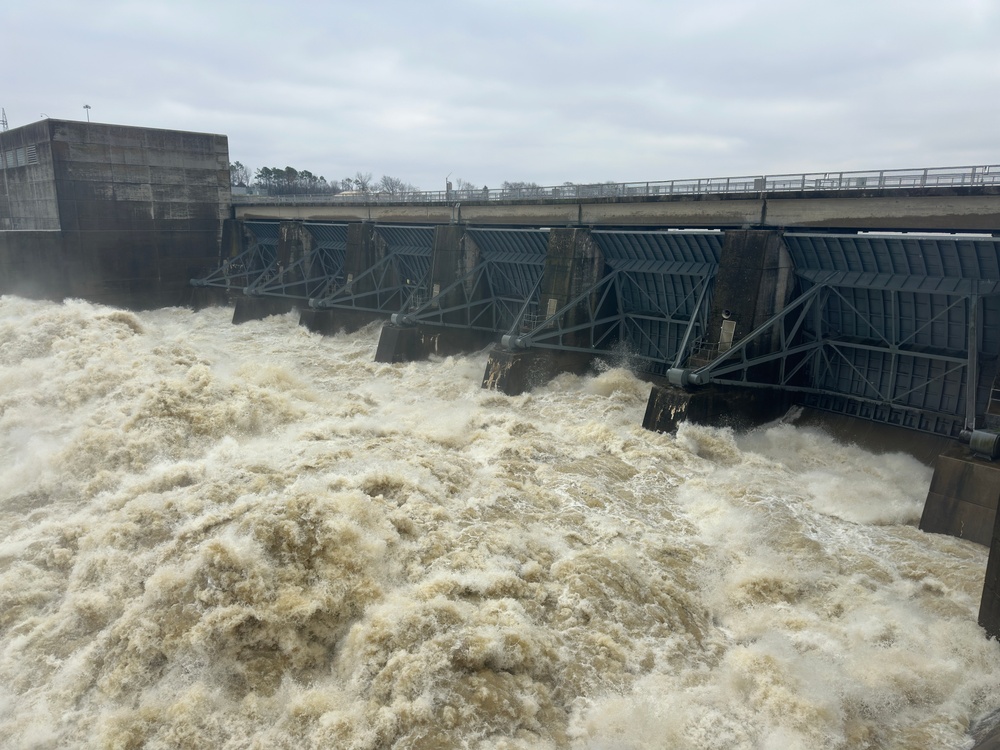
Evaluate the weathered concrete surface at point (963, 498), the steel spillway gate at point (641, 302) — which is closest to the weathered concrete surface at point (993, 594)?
the weathered concrete surface at point (963, 498)

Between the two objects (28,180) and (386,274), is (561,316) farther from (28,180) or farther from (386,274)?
(28,180)

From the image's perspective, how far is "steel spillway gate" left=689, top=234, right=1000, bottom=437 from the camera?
1539cm

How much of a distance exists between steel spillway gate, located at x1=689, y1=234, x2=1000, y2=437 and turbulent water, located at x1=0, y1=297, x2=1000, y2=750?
186cm

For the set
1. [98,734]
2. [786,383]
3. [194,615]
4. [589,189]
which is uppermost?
[589,189]

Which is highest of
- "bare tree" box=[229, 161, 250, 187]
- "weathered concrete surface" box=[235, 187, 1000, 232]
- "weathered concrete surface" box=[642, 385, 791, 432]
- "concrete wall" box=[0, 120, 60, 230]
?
"bare tree" box=[229, 161, 250, 187]

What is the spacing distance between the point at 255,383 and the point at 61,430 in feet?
16.6

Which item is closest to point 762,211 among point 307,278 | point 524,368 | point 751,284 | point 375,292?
point 751,284

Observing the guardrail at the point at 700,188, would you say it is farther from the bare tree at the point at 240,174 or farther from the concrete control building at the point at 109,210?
the bare tree at the point at 240,174

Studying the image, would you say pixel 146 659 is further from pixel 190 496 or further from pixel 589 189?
pixel 589 189

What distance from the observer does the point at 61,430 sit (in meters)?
16.4

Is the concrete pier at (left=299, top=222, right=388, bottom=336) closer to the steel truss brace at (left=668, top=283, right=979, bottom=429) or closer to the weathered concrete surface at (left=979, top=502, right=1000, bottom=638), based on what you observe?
the steel truss brace at (left=668, top=283, right=979, bottom=429)

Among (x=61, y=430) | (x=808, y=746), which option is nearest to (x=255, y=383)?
(x=61, y=430)

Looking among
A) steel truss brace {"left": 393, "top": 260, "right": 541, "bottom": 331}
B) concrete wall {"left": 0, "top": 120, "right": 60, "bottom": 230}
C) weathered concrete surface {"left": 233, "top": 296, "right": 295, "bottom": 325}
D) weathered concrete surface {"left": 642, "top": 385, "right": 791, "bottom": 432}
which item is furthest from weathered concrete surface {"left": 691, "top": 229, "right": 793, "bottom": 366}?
concrete wall {"left": 0, "top": 120, "right": 60, "bottom": 230}

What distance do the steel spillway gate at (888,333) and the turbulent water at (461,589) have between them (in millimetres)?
1863
